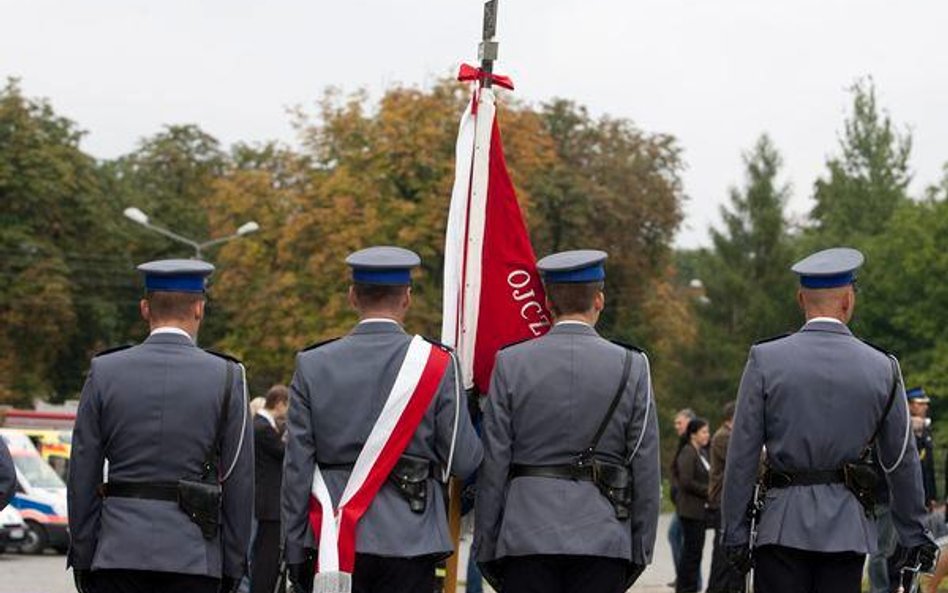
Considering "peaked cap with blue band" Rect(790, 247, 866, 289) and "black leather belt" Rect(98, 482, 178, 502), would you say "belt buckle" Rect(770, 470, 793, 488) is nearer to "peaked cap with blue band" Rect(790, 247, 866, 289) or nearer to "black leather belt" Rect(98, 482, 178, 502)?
"peaked cap with blue band" Rect(790, 247, 866, 289)

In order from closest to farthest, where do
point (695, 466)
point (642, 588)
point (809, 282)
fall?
point (809, 282)
point (695, 466)
point (642, 588)

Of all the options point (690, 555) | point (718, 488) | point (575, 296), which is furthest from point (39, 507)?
point (575, 296)

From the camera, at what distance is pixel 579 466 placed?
8.67 meters

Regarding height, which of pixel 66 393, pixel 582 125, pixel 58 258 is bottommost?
pixel 66 393

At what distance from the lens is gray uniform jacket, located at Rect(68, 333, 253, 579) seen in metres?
8.33

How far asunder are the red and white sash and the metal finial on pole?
242cm

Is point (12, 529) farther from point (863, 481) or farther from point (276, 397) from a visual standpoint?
point (863, 481)

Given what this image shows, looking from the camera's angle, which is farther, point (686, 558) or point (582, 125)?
point (582, 125)

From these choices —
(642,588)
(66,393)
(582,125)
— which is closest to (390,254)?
(642,588)

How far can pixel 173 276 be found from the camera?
8609 mm

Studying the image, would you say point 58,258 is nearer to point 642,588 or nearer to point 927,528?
point 642,588

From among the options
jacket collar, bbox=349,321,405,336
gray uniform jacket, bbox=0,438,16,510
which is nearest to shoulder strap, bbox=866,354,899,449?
jacket collar, bbox=349,321,405,336

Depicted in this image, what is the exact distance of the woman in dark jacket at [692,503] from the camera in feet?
69.1

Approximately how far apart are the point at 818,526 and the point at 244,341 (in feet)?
175
